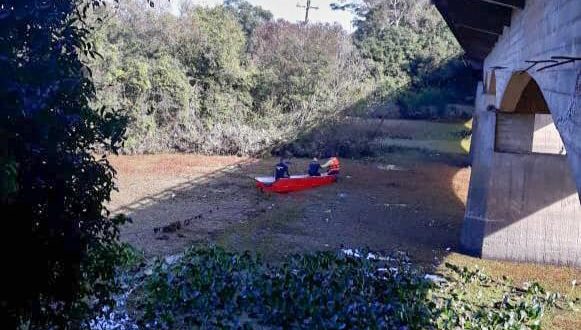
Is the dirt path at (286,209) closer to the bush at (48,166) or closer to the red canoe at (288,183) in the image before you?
the red canoe at (288,183)

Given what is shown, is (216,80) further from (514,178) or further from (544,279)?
(544,279)

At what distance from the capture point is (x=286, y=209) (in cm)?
1527

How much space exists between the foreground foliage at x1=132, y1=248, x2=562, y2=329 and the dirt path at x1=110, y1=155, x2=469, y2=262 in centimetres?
264

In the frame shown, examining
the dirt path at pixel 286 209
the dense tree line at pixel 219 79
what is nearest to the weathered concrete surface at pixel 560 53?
the dirt path at pixel 286 209

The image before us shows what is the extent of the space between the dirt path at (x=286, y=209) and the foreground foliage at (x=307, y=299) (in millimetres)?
2645

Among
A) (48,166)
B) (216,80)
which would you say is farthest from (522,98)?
(216,80)

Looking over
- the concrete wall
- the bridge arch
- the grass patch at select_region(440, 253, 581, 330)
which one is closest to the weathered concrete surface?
the concrete wall

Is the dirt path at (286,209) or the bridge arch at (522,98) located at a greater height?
the bridge arch at (522,98)

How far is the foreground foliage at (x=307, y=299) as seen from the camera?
707 centimetres

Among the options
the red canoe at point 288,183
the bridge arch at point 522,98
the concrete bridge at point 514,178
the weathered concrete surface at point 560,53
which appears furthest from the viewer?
the red canoe at point 288,183

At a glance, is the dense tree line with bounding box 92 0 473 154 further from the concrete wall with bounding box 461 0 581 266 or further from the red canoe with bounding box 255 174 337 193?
the concrete wall with bounding box 461 0 581 266

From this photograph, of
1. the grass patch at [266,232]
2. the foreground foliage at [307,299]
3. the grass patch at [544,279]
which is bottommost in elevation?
the grass patch at [544,279]

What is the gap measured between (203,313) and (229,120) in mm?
19999

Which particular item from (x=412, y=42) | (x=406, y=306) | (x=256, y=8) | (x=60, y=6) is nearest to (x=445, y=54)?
(x=412, y=42)
